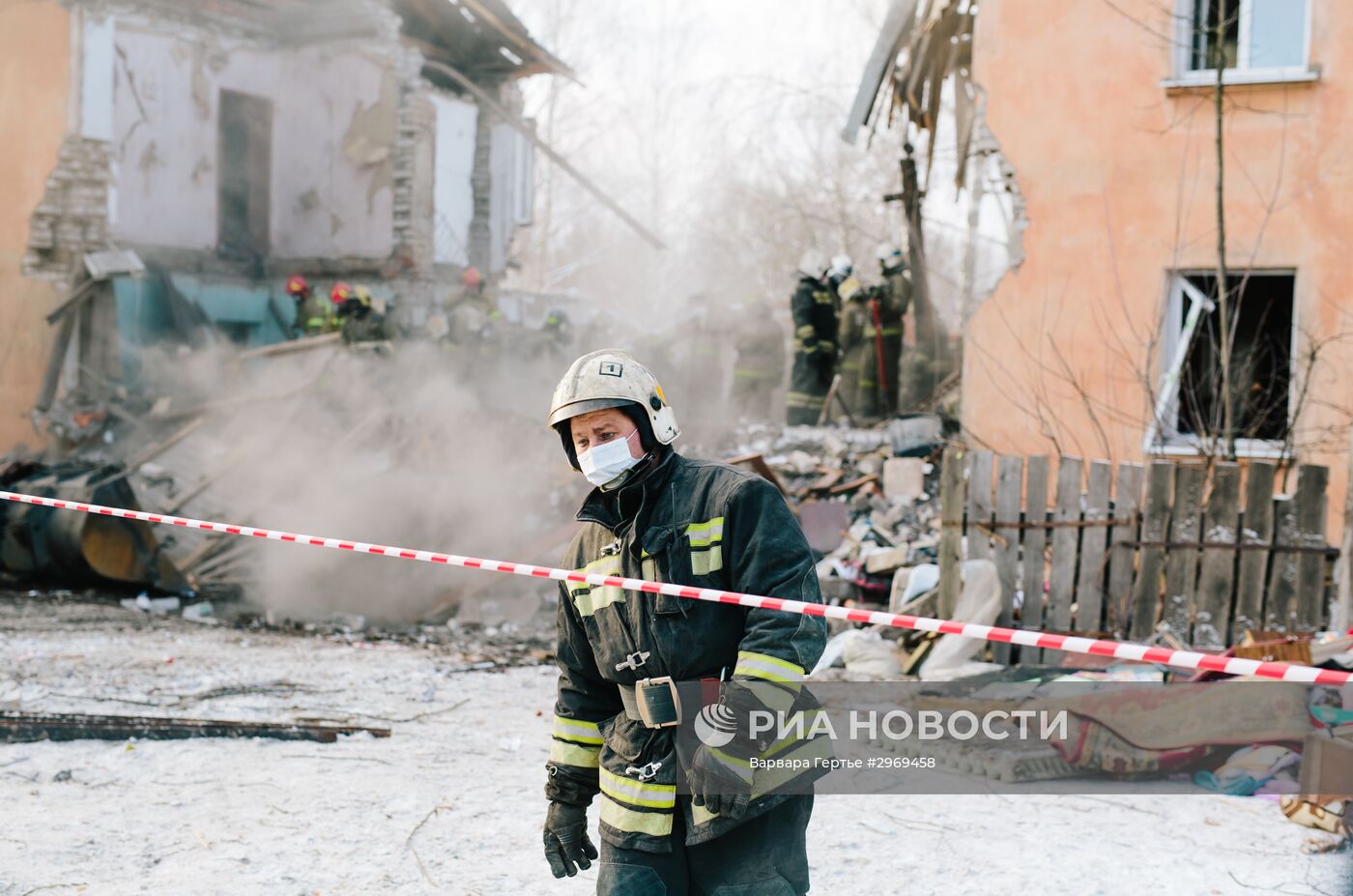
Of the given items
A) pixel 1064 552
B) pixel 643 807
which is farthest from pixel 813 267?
pixel 643 807

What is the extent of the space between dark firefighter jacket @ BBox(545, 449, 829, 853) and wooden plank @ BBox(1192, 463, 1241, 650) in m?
4.37

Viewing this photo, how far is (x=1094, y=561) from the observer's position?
650cm

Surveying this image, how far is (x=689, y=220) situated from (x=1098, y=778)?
135 feet

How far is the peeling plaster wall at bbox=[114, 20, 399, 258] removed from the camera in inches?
669

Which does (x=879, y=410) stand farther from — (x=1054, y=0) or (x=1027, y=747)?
(x=1027, y=747)

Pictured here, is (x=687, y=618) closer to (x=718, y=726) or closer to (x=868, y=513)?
(x=718, y=726)

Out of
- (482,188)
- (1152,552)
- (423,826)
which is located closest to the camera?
(423,826)

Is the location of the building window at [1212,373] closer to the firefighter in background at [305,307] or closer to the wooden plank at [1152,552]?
the wooden plank at [1152,552]

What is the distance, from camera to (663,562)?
261 centimetres

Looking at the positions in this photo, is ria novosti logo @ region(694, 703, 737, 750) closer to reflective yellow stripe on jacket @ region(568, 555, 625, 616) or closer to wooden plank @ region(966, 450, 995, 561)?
reflective yellow stripe on jacket @ region(568, 555, 625, 616)

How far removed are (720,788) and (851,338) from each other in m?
11.7

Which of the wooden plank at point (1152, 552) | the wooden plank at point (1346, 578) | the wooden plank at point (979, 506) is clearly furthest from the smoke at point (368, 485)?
the wooden plank at point (1346, 578)

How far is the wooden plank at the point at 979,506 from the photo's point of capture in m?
6.64

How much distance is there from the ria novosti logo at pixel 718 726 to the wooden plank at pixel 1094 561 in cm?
457
